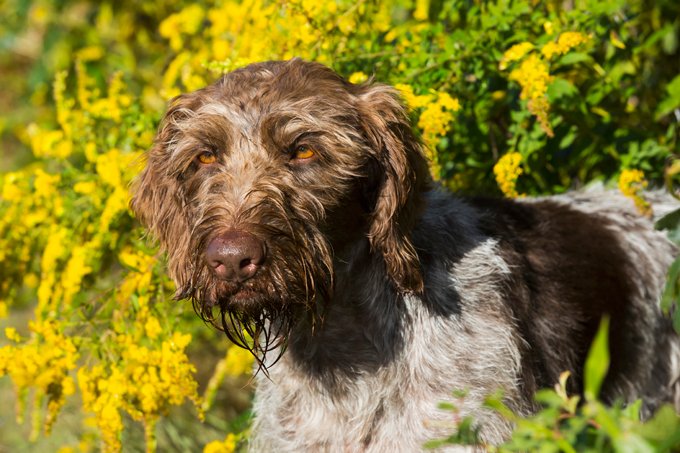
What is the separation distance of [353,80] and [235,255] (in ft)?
5.00

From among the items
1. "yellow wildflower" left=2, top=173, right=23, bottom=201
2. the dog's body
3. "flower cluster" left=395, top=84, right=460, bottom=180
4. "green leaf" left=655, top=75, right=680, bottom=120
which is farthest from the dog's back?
"yellow wildflower" left=2, top=173, right=23, bottom=201

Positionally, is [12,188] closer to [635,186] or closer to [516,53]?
[516,53]

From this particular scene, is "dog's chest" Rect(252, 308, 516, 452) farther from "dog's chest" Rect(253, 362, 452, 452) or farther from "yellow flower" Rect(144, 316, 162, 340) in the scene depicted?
"yellow flower" Rect(144, 316, 162, 340)

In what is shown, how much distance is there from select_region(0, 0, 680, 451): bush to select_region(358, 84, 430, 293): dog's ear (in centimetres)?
60

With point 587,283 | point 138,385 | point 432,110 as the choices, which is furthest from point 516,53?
point 138,385

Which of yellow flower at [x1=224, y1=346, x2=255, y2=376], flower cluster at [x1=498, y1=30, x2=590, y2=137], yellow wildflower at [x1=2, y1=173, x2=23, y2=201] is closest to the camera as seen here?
flower cluster at [x1=498, y1=30, x2=590, y2=137]

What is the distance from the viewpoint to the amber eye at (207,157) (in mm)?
3172

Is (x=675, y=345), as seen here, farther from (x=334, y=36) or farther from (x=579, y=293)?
(x=334, y=36)

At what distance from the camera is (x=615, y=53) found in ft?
14.8

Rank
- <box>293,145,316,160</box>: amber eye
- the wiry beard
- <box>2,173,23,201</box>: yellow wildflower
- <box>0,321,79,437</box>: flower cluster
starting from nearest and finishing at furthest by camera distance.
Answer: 1. the wiry beard
2. <box>293,145,316,160</box>: amber eye
3. <box>0,321,79,437</box>: flower cluster
4. <box>2,173,23,201</box>: yellow wildflower

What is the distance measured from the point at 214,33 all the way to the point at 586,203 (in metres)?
2.37

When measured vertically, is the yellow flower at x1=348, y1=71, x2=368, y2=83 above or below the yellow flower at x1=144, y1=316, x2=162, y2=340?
above

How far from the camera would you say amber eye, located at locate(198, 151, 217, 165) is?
317 cm

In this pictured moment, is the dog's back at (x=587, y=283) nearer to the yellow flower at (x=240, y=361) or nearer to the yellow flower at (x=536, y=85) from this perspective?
the yellow flower at (x=536, y=85)
